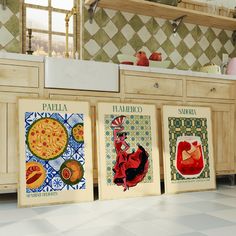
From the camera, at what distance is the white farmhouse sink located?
97.0 inches

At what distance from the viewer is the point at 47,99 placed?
8.02 ft

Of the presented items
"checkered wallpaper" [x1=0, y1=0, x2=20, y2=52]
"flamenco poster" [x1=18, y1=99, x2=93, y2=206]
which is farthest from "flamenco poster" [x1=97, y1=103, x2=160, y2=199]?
"checkered wallpaper" [x1=0, y1=0, x2=20, y2=52]

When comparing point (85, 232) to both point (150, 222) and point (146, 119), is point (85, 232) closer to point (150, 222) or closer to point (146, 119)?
point (150, 222)

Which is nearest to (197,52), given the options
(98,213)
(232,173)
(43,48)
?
(232,173)

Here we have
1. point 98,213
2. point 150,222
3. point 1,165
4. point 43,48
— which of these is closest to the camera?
point 150,222

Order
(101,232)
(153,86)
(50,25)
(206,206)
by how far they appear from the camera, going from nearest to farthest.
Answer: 1. (101,232)
2. (206,206)
3. (153,86)
4. (50,25)

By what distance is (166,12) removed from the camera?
139 inches

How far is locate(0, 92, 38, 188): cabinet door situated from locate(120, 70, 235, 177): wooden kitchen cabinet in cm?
82

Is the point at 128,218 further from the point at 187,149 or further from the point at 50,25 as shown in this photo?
the point at 50,25

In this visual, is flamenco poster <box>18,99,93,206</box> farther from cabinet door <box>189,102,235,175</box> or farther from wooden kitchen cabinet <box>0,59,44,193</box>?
cabinet door <box>189,102,235,175</box>

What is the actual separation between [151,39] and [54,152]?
174cm

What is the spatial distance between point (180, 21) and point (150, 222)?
242 centimetres

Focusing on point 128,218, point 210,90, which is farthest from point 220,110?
point 128,218

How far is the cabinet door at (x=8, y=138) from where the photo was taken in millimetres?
2338
